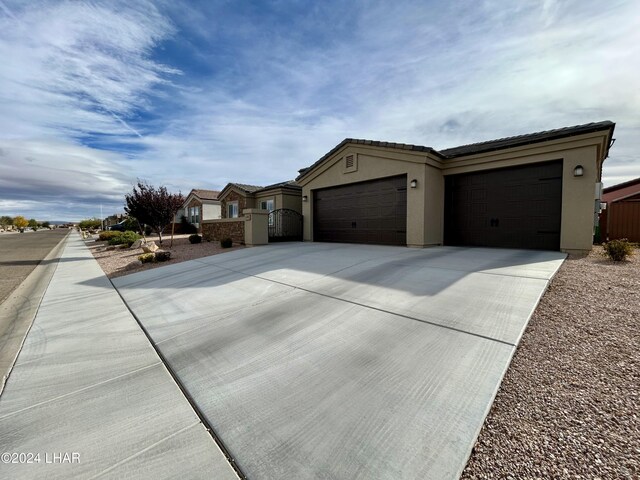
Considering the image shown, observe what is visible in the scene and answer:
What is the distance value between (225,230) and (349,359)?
13557 mm

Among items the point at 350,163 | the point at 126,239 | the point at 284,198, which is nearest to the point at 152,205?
the point at 126,239

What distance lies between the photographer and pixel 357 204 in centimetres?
1206

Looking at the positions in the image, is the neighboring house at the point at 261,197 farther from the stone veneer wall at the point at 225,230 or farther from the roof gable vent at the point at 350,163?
the roof gable vent at the point at 350,163

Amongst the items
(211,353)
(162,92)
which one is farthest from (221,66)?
(211,353)

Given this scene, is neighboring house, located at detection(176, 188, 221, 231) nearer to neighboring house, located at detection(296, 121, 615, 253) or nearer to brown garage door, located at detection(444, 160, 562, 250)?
neighboring house, located at detection(296, 121, 615, 253)

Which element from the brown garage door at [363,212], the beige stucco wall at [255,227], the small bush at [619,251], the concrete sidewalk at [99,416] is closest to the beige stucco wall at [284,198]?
the brown garage door at [363,212]

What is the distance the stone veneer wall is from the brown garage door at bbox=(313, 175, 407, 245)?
3.66 metres

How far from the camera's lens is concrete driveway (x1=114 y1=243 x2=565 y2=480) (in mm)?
1864

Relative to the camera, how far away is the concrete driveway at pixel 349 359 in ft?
6.12

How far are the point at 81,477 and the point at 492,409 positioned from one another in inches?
111

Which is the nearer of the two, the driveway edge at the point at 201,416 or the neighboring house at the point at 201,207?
the driveway edge at the point at 201,416

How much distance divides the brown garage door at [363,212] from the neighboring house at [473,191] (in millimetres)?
40

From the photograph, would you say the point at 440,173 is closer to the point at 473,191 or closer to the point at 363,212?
the point at 473,191

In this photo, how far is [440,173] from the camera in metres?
10.4
